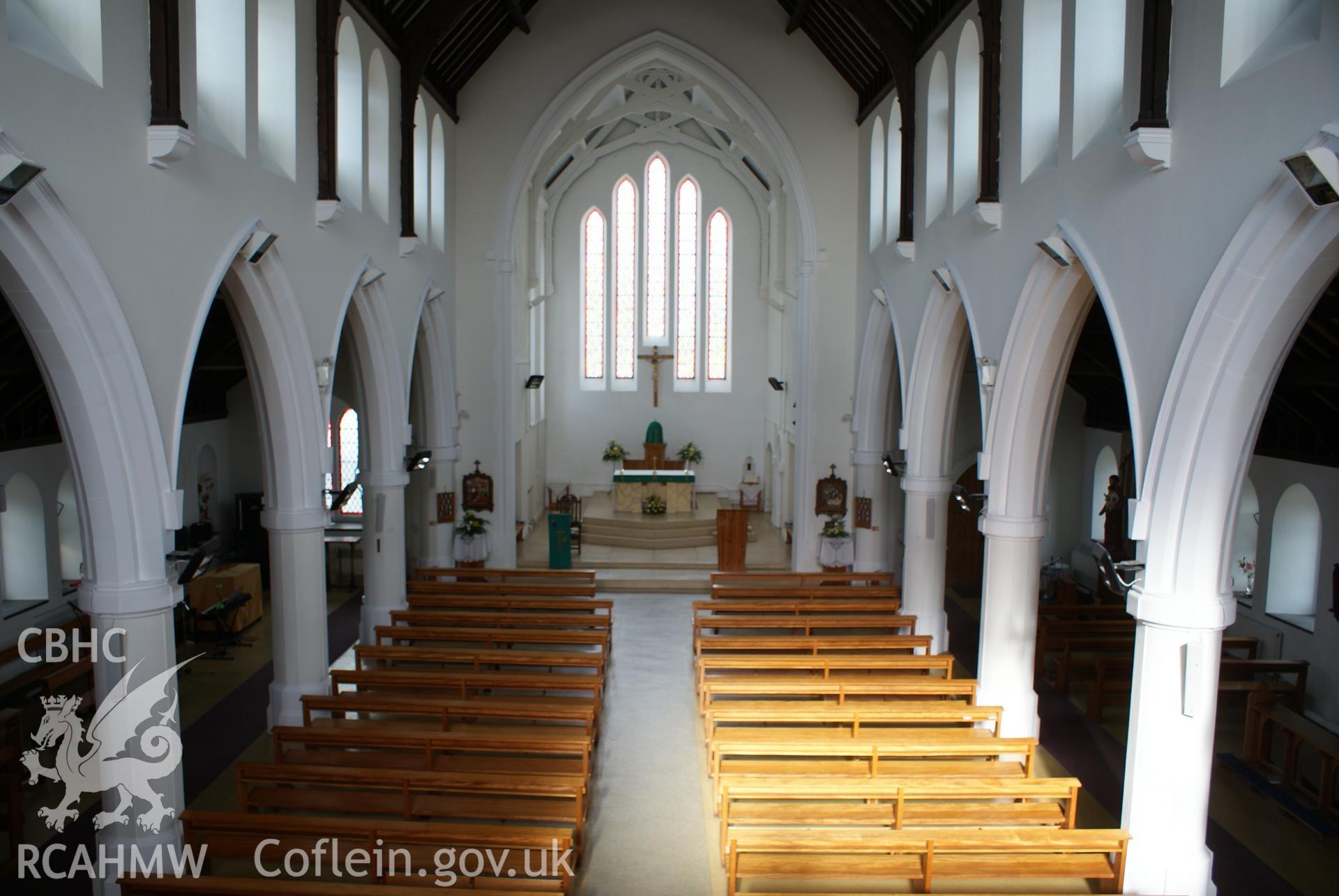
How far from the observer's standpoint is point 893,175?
46.0 ft

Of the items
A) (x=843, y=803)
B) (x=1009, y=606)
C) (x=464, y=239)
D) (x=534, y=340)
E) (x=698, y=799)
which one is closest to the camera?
(x=843, y=803)

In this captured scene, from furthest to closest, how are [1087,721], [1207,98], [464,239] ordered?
[464,239] → [1087,721] → [1207,98]

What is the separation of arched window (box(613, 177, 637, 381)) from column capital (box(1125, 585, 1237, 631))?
1840 cm

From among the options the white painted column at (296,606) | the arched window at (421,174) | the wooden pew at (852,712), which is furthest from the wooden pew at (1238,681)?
the arched window at (421,174)

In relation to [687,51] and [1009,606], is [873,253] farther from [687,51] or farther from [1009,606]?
[1009,606]

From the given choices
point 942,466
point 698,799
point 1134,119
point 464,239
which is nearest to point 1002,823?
point 698,799

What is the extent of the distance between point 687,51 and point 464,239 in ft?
15.4

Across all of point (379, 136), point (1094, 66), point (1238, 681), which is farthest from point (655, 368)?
point (1094, 66)

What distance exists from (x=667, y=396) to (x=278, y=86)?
1579 cm

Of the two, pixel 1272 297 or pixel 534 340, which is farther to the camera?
pixel 534 340

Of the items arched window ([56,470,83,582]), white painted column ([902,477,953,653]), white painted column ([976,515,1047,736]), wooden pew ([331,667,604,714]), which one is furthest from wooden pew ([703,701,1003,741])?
arched window ([56,470,83,582])

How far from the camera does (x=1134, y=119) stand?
6.84 meters

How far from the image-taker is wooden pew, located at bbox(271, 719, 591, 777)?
791cm

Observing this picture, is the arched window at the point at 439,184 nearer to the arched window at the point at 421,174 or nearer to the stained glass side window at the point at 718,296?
the arched window at the point at 421,174
